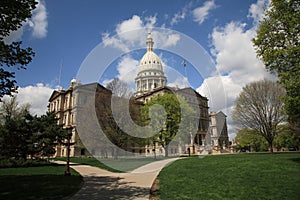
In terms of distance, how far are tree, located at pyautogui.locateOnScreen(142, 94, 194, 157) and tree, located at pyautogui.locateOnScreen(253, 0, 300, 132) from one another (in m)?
20.4

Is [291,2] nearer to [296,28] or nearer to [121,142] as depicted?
[296,28]

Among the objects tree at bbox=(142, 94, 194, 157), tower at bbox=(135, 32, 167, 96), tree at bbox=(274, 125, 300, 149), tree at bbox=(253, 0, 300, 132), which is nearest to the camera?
tree at bbox=(253, 0, 300, 132)

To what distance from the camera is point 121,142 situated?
26953mm

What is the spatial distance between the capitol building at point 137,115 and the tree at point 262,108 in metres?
4.95

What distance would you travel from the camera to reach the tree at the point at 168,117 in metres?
33.7

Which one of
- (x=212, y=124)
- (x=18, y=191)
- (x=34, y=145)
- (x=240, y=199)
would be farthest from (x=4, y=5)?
(x=212, y=124)

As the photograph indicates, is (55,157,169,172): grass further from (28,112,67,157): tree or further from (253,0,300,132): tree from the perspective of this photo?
(253,0,300,132): tree

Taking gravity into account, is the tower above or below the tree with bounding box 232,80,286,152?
above

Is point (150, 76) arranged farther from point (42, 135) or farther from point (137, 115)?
point (42, 135)

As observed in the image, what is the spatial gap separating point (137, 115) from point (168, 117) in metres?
6.42

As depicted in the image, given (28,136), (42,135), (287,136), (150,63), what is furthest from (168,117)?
(150,63)

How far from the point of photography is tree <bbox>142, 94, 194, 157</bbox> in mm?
33688

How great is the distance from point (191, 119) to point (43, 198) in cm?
3218

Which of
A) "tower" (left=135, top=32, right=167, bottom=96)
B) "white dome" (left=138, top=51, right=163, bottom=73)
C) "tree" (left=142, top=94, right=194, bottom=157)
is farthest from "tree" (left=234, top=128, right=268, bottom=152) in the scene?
"white dome" (left=138, top=51, right=163, bottom=73)
